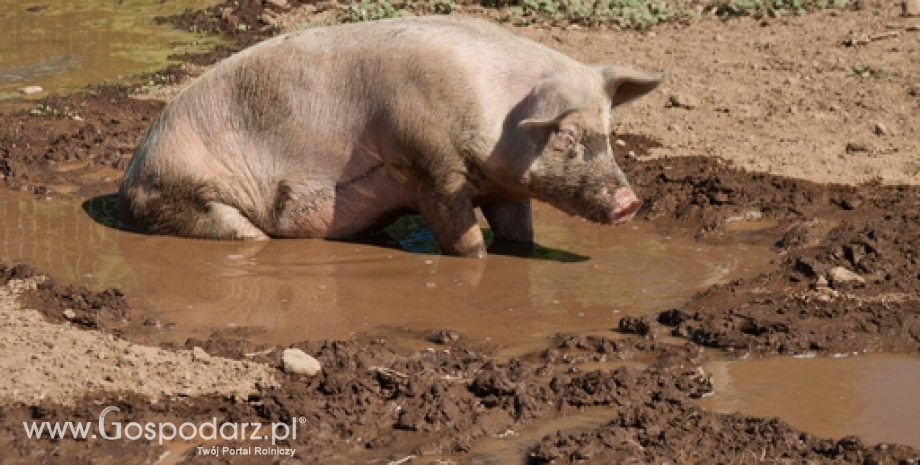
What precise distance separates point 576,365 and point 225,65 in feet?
11.8

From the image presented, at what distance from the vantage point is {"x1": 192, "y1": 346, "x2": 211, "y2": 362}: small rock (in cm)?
649

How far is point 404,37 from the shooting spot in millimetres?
8562

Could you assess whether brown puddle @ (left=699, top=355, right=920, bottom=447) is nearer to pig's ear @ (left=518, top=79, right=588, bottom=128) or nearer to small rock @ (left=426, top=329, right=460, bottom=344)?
small rock @ (left=426, top=329, right=460, bottom=344)

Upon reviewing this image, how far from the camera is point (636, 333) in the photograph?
7.21 m

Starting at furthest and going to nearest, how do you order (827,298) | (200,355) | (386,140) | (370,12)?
(370,12), (386,140), (827,298), (200,355)

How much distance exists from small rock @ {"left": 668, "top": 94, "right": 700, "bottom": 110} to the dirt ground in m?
0.01

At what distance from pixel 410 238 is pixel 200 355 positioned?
9.59 feet

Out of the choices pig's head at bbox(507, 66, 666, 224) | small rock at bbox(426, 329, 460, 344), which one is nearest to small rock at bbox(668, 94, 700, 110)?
pig's head at bbox(507, 66, 666, 224)

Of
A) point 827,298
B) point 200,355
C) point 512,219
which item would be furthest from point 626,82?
point 200,355

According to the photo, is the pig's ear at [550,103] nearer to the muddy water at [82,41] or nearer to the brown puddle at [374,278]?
the brown puddle at [374,278]

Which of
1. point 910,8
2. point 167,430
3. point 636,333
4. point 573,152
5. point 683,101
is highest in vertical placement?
point 573,152

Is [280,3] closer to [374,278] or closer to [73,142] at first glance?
[73,142]

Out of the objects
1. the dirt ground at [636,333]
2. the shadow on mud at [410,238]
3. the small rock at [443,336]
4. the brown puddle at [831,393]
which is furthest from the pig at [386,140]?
the brown puddle at [831,393]

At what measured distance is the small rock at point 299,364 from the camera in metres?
6.38
